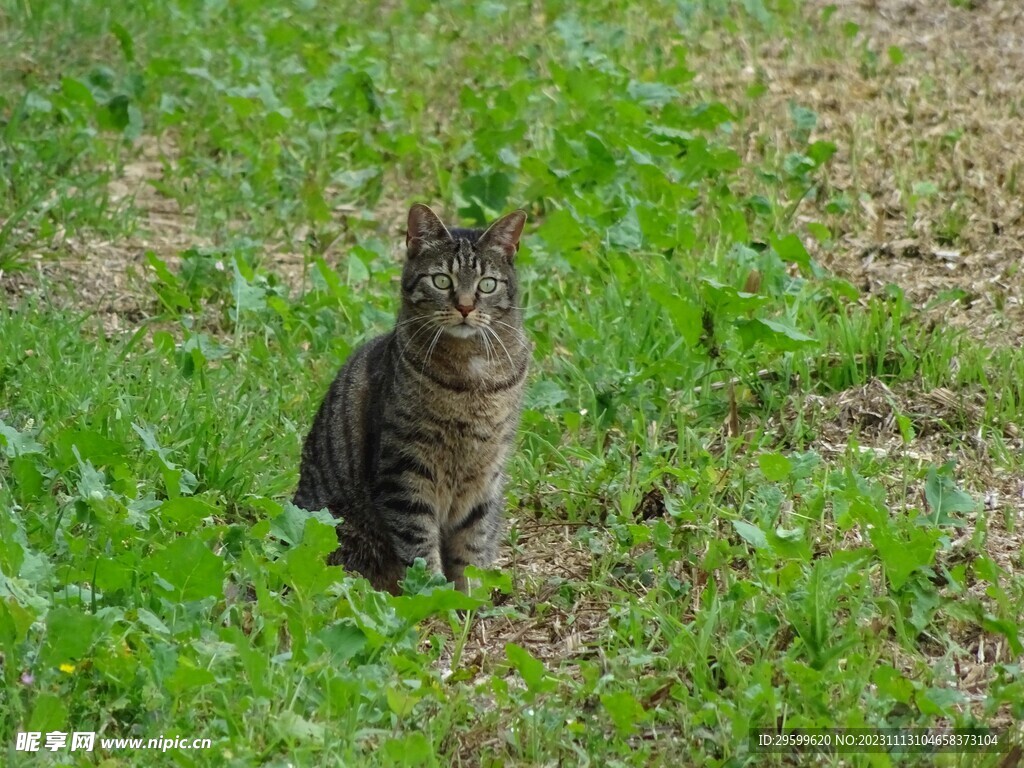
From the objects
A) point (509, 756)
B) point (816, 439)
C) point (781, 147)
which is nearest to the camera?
point (509, 756)

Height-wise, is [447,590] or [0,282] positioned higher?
[0,282]

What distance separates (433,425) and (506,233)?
702 mm

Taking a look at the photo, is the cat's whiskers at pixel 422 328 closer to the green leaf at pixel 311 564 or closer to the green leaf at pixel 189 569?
the green leaf at pixel 311 564

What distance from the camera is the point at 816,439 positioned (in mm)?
5125

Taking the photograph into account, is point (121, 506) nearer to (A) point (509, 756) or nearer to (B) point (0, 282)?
(A) point (509, 756)

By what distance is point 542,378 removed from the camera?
5.59 m

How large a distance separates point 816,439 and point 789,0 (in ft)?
17.6

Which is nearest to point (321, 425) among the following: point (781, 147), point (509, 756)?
point (509, 756)

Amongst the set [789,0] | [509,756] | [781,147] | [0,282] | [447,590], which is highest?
[789,0]

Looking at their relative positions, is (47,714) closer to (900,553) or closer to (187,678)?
(187,678)

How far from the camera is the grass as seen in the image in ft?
11.2

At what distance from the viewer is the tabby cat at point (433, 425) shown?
4.52 meters

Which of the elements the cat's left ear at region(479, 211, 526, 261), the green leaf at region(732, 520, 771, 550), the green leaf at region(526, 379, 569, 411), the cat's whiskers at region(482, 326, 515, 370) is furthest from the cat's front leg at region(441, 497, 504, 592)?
the green leaf at region(732, 520, 771, 550)

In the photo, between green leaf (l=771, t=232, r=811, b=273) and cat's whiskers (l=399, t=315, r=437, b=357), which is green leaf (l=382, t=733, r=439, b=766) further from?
green leaf (l=771, t=232, r=811, b=273)
